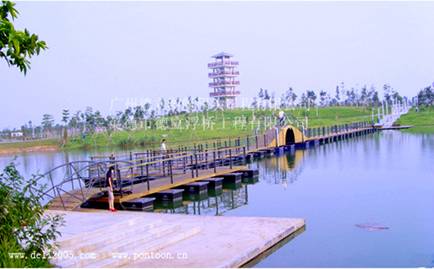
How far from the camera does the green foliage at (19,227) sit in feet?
21.0

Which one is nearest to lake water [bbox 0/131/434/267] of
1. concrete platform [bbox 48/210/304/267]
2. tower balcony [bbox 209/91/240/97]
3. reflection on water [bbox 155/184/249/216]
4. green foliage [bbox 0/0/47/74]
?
reflection on water [bbox 155/184/249/216]

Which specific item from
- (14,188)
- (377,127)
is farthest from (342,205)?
(377,127)

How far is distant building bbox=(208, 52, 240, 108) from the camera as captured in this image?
4067 inches

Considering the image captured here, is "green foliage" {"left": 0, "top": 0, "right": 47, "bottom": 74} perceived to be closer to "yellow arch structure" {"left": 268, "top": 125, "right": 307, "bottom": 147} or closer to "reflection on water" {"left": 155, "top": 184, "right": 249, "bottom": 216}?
"reflection on water" {"left": 155, "top": 184, "right": 249, "bottom": 216}

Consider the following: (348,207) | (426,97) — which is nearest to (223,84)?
(426,97)

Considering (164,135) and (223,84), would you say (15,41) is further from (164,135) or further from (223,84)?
(223,84)

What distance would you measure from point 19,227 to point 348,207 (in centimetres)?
962

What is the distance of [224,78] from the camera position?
10319 centimetres

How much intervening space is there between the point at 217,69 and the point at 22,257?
99.2 m

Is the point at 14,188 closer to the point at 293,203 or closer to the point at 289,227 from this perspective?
the point at 289,227

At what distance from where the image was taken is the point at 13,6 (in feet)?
15.6

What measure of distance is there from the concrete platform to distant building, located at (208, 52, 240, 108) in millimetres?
91140

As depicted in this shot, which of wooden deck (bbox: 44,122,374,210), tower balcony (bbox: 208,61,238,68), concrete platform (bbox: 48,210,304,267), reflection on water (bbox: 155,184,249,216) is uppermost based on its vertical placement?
tower balcony (bbox: 208,61,238,68)

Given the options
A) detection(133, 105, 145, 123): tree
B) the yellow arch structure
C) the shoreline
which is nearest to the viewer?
the yellow arch structure
